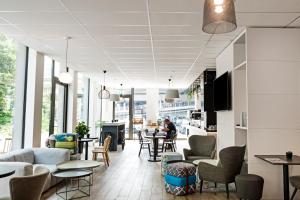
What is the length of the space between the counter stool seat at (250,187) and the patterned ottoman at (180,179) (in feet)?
3.15

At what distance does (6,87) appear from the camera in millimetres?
5828

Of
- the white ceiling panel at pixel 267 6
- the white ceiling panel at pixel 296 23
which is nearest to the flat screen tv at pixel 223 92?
the white ceiling panel at pixel 296 23

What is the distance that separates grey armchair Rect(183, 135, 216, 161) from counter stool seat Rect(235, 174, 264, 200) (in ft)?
7.03

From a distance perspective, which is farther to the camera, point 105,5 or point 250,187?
point 250,187

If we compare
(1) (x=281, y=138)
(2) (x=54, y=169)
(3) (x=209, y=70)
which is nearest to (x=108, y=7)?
(2) (x=54, y=169)

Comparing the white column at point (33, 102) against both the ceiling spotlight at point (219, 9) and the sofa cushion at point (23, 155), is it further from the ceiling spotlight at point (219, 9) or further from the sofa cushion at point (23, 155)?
the ceiling spotlight at point (219, 9)

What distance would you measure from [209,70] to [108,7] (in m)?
5.59

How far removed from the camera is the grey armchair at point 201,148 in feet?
20.9

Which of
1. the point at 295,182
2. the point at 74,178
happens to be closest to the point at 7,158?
the point at 74,178

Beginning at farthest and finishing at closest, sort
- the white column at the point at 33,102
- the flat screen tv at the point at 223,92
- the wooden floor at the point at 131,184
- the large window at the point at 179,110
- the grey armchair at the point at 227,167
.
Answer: the large window at the point at 179,110 < the white column at the point at 33,102 < the flat screen tv at the point at 223,92 < the wooden floor at the point at 131,184 < the grey armchair at the point at 227,167

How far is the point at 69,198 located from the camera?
14.8 feet

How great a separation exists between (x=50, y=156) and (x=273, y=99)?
465 centimetres

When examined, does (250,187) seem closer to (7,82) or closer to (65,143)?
(65,143)

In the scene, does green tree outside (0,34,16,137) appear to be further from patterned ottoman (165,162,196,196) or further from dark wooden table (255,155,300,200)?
dark wooden table (255,155,300,200)
